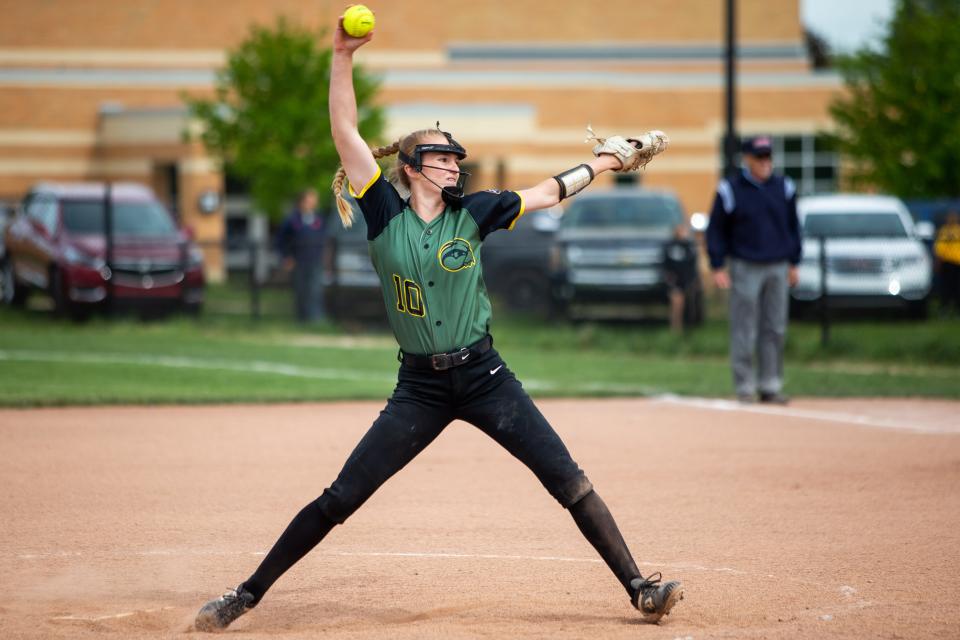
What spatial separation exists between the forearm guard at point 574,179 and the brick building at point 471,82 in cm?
3148

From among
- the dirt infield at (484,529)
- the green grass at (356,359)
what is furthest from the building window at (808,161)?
the dirt infield at (484,529)

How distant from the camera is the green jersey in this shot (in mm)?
5570

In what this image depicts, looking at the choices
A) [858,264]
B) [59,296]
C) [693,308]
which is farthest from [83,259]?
[858,264]

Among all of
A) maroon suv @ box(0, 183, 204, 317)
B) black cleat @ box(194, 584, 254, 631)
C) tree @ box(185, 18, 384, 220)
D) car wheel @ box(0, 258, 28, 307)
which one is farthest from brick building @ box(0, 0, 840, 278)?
black cleat @ box(194, 584, 254, 631)

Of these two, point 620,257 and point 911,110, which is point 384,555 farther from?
point 911,110

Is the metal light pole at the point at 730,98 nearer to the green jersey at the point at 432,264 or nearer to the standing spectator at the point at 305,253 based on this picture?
the standing spectator at the point at 305,253

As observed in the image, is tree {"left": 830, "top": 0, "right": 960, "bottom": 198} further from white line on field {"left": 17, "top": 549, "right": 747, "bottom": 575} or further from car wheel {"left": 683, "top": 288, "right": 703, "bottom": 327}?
white line on field {"left": 17, "top": 549, "right": 747, "bottom": 575}

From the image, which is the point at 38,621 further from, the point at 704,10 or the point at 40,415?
the point at 704,10

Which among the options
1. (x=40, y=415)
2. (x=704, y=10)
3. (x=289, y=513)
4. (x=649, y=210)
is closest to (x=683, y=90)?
(x=704, y=10)

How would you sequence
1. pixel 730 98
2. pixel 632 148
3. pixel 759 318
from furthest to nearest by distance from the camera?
pixel 730 98 → pixel 759 318 → pixel 632 148

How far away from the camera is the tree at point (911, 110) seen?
32.4 meters

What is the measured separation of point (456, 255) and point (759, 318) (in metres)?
7.83

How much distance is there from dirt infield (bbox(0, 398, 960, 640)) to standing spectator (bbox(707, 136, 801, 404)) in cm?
91

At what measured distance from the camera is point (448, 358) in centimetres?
555
